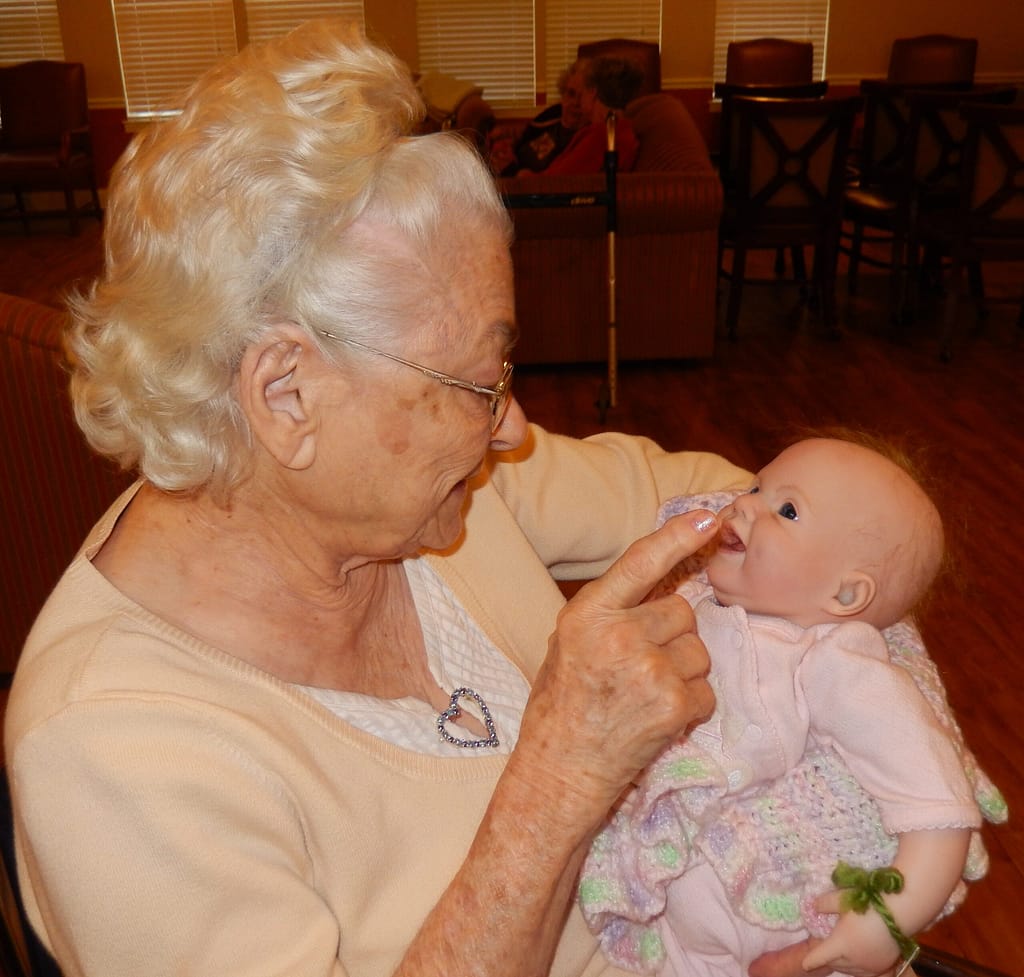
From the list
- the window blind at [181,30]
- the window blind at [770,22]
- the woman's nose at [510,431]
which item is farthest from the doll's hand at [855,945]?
the window blind at [181,30]

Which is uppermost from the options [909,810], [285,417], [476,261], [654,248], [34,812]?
[476,261]

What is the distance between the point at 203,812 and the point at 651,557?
0.48 m

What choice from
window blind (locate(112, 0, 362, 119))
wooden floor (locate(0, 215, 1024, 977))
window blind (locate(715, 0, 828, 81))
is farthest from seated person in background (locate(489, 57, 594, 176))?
window blind (locate(112, 0, 362, 119))

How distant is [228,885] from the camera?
3.18ft

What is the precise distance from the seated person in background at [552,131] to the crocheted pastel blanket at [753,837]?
538 centimetres

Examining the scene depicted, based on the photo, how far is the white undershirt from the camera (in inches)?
47.6

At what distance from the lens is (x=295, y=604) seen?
1251mm

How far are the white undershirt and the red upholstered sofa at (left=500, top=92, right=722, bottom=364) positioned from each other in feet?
12.4

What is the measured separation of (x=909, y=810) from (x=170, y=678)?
78 centimetres

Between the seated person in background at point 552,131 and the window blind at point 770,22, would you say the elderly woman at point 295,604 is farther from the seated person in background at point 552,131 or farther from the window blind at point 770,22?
the window blind at point 770,22

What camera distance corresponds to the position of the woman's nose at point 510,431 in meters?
1.31

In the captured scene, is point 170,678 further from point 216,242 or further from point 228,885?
point 216,242

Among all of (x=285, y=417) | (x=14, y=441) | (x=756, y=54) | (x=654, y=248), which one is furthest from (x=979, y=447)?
(x=756, y=54)

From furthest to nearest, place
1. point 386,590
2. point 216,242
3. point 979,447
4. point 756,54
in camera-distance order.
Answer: point 756,54 → point 979,447 → point 386,590 → point 216,242
